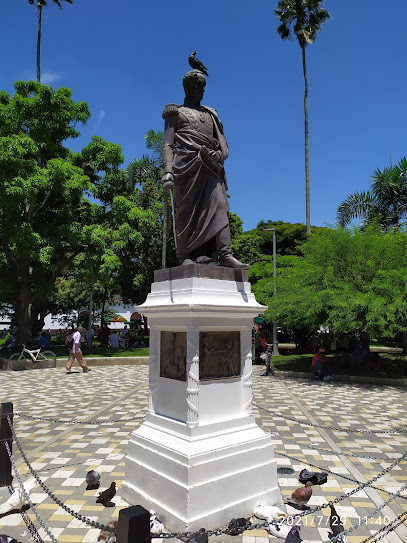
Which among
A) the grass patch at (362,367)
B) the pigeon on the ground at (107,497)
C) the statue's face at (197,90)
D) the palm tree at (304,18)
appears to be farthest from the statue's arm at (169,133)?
the palm tree at (304,18)

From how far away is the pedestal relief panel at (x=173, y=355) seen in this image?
4.19 meters

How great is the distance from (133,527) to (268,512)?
2159mm

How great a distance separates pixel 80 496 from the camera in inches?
173

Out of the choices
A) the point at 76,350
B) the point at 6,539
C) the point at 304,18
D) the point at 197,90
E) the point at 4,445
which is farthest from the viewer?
the point at 304,18

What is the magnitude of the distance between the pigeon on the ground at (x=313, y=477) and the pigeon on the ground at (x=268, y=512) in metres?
0.86

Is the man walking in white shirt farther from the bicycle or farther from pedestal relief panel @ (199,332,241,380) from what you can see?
pedestal relief panel @ (199,332,241,380)

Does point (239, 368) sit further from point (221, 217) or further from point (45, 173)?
point (45, 173)

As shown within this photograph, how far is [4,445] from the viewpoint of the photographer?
4.51 meters

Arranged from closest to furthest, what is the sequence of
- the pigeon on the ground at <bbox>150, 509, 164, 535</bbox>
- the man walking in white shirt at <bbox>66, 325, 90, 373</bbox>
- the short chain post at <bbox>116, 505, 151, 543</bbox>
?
the short chain post at <bbox>116, 505, 151, 543</bbox>
the pigeon on the ground at <bbox>150, 509, 164, 535</bbox>
the man walking in white shirt at <bbox>66, 325, 90, 373</bbox>

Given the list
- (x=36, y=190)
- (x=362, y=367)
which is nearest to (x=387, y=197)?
(x=362, y=367)

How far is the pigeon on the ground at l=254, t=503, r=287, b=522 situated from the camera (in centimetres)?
384

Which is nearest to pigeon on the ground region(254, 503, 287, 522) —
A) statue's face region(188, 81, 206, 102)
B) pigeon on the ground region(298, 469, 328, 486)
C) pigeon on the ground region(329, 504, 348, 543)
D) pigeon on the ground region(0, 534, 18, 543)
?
pigeon on the ground region(329, 504, 348, 543)

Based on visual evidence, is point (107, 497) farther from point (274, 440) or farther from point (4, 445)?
point (274, 440)

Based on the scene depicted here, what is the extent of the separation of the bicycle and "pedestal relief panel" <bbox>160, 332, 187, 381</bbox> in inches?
474
